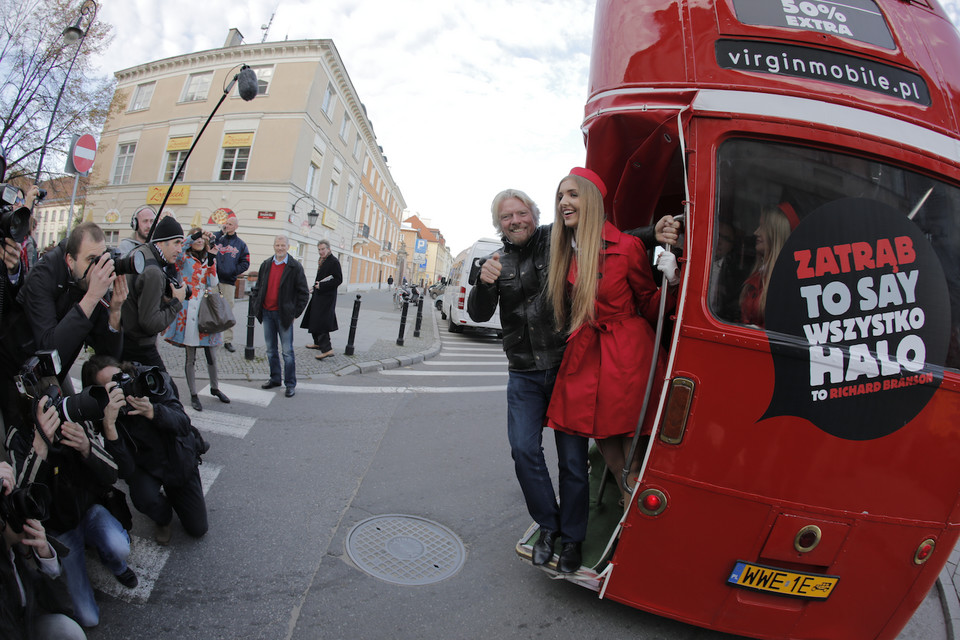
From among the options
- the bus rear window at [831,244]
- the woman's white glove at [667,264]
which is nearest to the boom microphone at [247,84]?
the woman's white glove at [667,264]

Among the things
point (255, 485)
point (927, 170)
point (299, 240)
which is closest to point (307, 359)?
point (255, 485)

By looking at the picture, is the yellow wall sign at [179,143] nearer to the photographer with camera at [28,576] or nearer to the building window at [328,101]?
the building window at [328,101]

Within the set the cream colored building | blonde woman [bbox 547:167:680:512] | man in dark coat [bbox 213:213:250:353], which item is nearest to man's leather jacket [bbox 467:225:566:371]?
blonde woman [bbox 547:167:680:512]

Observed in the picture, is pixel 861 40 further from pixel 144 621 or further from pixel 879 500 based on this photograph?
pixel 144 621

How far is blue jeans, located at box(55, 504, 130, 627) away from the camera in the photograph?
2.02 meters

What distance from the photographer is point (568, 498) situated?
105 inches

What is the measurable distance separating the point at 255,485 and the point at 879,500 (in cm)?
363

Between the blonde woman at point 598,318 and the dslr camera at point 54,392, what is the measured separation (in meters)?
2.18

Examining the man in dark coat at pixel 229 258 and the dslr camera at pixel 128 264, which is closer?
the dslr camera at pixel 128 264

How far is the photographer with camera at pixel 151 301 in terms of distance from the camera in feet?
12.1

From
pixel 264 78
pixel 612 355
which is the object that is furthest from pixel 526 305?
pixel 264 78

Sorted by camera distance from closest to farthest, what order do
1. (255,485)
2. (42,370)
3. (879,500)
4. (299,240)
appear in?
(879,500) < (42,370) < (255,485) < (299,240)

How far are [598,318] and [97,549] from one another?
265 cm

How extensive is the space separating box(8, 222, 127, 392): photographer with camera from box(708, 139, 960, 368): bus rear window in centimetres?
320
